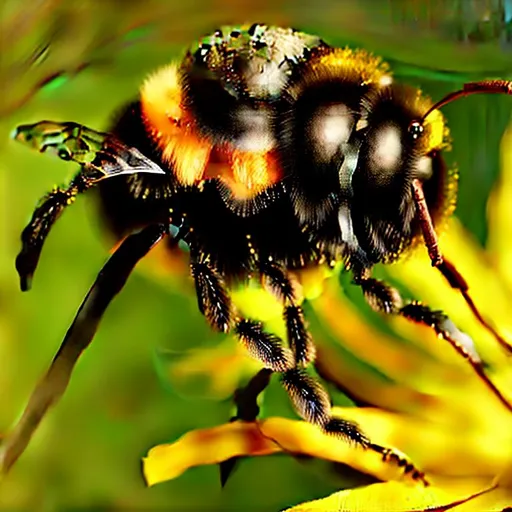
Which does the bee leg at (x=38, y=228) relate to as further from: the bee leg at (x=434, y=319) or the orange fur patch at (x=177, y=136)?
the bee leg at (x=434, y=319)

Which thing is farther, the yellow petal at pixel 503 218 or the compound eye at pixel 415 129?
the yellow petal at pixel 503 218

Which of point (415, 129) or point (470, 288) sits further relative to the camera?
point (470, 288)

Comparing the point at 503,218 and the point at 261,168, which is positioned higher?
the point at 261,168

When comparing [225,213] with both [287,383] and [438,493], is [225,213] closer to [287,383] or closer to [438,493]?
[287,383]

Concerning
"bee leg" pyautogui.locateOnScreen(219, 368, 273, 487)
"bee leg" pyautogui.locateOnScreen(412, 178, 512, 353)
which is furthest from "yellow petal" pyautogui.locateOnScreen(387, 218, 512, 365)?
"bee leg" pyautogui.locateOnScreen(219, 368, 273, 487)

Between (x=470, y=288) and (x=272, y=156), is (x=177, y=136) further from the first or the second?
(x=470, y=288)

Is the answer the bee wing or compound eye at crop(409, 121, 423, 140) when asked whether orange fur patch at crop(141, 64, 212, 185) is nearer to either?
the bee wing

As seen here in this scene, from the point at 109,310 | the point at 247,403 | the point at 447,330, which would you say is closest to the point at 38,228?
the point at 109,310

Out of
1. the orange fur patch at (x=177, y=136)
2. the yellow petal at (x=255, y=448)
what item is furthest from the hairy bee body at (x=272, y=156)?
the yellow petal at (x=255, y=448)
